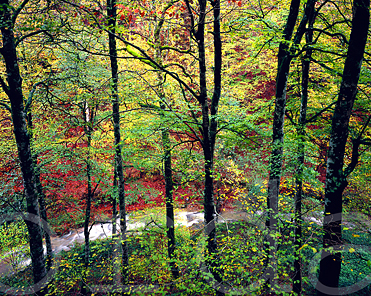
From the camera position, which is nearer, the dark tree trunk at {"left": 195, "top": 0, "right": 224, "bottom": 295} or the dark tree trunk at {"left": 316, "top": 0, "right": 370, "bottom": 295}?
the dark tree trunk at {"left": 316, "top": 0, "right": 370, "bottom": 295}

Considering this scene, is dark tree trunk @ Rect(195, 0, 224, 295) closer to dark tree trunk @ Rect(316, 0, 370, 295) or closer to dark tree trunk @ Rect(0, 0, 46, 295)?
dark tree trunk @ Rect(316, 0, 370, 295)

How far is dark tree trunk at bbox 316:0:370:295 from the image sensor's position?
12.4ft

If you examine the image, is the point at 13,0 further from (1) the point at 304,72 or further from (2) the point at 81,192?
(2) the point at 81,192

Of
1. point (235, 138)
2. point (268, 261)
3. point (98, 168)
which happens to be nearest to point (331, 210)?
point (268, 261)

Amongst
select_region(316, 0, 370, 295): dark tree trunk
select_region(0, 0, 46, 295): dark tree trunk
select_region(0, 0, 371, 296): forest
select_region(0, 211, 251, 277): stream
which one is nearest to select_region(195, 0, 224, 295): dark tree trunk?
select_region(0, 0, 371, 296): forest

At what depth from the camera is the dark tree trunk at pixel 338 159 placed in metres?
3.79

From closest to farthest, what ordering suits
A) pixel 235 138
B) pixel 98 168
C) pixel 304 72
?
pixel 235 138, pixel 304 72, pixel 98 168

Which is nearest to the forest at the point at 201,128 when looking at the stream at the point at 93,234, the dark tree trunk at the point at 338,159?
the dark tree trunk at the point at 338,159

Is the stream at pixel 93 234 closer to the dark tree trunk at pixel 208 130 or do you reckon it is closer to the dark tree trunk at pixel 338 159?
the dark tree trunk at pixel 208 130

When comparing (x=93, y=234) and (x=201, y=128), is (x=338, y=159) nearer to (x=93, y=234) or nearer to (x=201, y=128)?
(x=201, y=128)

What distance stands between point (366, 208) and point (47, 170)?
12491 mm

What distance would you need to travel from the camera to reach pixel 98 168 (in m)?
8.76

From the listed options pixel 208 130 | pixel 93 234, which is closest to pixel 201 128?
pixel 208 130

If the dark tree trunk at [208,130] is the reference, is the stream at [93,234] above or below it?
below
